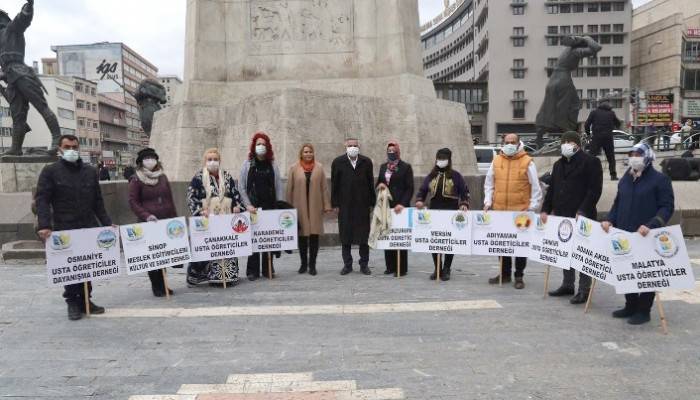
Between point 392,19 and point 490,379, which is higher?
point 392,19

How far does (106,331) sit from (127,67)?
119m

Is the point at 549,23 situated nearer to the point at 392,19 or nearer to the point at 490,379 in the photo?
the point at 392,19

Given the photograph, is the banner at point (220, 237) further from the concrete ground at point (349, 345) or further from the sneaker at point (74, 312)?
the sneaker at point (74, 312)

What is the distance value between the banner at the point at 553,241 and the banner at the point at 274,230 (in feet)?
10.7

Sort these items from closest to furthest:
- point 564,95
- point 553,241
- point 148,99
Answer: point 553,241 < point 564,95 < point 148,99

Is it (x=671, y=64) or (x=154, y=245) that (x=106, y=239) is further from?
(x=671, y=64)

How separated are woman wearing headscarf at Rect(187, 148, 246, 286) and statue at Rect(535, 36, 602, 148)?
1363 centimetres

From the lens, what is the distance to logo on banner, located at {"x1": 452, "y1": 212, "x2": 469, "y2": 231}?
289 inches

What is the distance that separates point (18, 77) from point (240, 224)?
11446mm

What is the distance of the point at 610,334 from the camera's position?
500cm

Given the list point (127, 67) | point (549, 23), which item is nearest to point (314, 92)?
point (549, 23)

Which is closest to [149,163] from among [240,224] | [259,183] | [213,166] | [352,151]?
[213,166]

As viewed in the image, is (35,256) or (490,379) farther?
(35,256)

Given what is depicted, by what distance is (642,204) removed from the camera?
5.37 m
